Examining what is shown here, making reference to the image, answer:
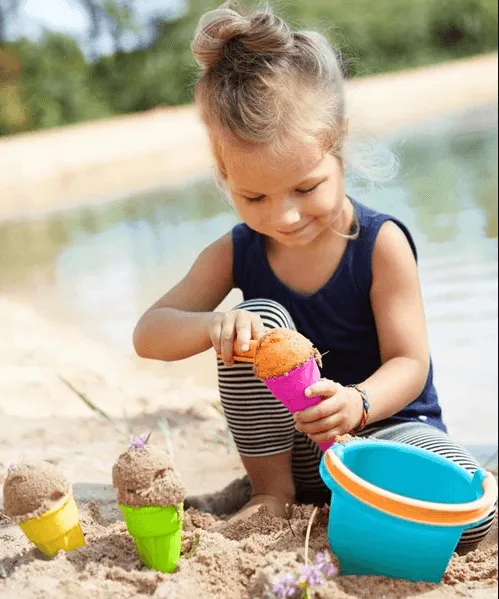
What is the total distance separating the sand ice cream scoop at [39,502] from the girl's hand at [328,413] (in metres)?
0.45

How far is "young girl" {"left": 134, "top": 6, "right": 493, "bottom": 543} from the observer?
1.92 m

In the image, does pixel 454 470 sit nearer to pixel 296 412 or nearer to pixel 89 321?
pixel 296 412

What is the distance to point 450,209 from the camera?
605cm

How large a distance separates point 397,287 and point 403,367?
20cm

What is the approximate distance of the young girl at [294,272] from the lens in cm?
192

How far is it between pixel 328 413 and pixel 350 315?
55 cm

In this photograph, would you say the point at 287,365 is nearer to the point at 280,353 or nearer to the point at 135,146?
the point at 280,353

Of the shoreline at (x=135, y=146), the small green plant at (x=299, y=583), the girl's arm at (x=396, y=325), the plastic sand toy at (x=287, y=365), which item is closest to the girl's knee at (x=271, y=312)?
the girl's arm at (x=396, y=325)

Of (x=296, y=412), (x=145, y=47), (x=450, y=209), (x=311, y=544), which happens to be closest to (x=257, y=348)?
(x=296, y=412)

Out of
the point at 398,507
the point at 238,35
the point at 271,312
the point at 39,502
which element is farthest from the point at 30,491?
the point at 238,35

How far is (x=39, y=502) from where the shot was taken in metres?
1.46

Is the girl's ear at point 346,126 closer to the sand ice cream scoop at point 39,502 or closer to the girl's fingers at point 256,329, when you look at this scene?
the girl's fingers at point 256,329

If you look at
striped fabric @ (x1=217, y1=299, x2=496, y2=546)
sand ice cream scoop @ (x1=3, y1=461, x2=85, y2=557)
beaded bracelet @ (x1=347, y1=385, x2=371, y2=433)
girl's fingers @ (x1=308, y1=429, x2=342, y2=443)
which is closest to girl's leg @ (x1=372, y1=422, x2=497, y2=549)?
striped fabric @ (x1=217, y1=299, x2=496, y2=546)

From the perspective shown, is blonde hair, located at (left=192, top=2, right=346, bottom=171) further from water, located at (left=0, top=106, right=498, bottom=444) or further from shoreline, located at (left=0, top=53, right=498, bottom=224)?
shoreline, located at (left=0, top=53, right=498, bottom=224)
